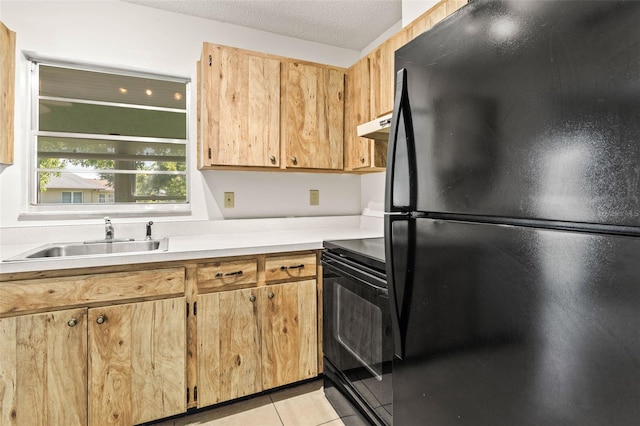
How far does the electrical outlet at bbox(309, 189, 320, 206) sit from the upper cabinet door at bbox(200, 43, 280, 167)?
567mm

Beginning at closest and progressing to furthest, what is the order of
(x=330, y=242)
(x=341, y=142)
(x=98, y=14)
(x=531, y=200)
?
1. (x=531, y=200)
2. (x=330, y=242)
3. (x=98, y=14)
4. (x=341, y=142)

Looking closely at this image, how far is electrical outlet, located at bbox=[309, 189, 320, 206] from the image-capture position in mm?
2785

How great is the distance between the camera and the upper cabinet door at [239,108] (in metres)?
2.10

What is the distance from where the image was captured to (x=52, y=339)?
4.85 feet

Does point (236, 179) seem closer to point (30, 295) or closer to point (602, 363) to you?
point (30, 295)

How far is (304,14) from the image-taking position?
2395mm

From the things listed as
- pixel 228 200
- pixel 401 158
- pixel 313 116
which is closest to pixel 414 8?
pixel 313 116

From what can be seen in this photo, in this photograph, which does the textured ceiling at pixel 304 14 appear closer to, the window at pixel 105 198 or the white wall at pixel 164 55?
the white wall at pixel 164 55

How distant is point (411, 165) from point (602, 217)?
0.49 meters

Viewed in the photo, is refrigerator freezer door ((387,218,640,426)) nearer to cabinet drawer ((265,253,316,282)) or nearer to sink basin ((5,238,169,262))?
cabinet drawer ((265,253,316,282))

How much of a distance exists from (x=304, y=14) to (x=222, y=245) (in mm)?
1764

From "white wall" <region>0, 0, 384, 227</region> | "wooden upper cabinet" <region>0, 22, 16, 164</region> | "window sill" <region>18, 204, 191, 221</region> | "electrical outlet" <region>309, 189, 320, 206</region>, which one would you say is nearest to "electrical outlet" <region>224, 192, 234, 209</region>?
"white wall" <region>0, 0, 384, 227</region>


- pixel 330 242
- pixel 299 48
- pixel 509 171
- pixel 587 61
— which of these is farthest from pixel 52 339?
pixel 299 48

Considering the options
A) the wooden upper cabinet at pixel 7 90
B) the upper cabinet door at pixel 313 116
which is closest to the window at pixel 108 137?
the wooden upper cabinet at pixel 7 90
